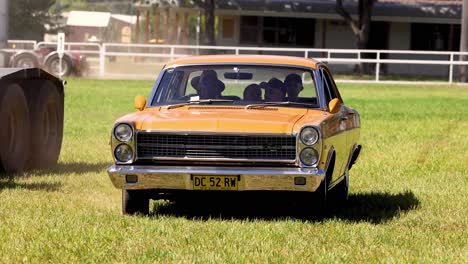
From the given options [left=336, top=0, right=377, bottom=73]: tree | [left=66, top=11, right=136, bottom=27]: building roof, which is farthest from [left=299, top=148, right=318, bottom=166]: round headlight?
[left=66, top=11, right=136, bottom=27]: building roof

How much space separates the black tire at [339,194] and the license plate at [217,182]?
2031 mm

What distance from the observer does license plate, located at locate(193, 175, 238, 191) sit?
395 inches

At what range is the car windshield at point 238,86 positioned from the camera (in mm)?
11312

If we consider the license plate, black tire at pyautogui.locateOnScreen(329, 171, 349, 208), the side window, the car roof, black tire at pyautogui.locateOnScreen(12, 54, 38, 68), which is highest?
the car roof

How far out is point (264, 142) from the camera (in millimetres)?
10172

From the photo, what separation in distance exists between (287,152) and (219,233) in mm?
1061

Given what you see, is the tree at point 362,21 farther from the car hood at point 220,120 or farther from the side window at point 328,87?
the car hood at point 220,120

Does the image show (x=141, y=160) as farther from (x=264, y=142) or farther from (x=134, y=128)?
(x=264, y=142)

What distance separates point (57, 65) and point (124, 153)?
3335 cm

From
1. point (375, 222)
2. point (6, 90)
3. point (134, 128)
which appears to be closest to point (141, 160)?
point (134, 128)

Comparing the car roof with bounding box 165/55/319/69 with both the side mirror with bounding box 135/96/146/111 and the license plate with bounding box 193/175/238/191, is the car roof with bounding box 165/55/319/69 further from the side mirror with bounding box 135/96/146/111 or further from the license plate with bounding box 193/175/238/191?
the license plate with bounding box 193/175/238/191

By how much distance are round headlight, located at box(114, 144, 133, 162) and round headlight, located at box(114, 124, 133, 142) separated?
0.06 m

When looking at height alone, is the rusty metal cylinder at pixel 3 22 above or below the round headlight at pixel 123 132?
above

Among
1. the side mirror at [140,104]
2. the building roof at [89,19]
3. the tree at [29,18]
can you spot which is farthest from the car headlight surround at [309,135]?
the building roof at [89,19]
